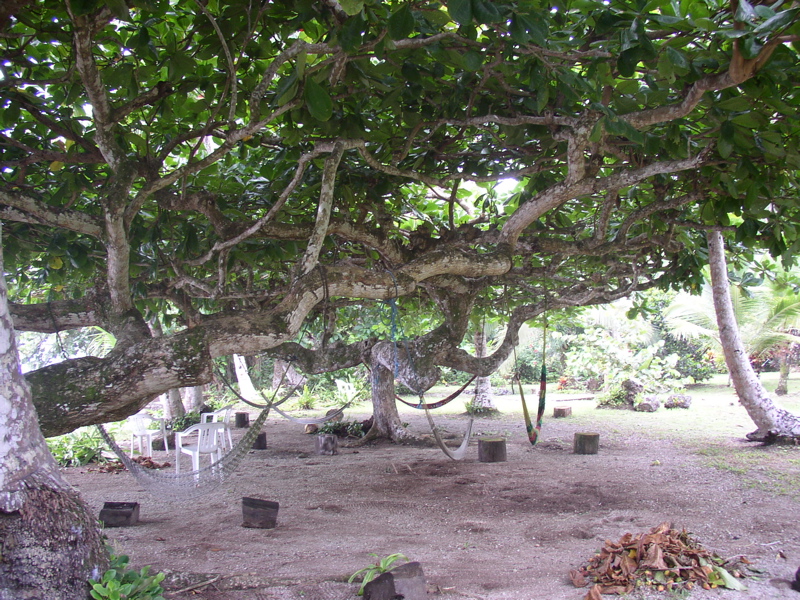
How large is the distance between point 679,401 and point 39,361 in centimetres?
1582

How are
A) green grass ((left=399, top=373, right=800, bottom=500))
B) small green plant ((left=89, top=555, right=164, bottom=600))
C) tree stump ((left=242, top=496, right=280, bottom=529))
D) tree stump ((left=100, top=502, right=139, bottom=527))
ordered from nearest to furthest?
small green plant ((left=89, top=555, right=164, bottom=600)) < tree stump ((left=242, top=496, right=280, bottom=529)) < tree stump ((left=100, top=502, right=139, bottom=527)) < green grass ((left=399, top=373, right=800, bottom=500))

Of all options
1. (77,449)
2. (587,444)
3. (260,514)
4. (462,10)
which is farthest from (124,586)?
(77,449)

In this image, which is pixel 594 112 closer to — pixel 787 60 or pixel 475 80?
pixel 475 80

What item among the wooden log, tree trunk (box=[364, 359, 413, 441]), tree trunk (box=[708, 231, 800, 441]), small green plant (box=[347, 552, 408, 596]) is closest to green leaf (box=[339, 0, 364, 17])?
small green plant (box=[347, 552, 408, 596])

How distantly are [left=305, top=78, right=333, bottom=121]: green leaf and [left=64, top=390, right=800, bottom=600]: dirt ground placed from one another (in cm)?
217

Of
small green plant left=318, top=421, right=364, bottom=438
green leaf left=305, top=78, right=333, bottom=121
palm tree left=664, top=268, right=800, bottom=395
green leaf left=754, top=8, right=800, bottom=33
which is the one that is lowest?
small green plant left=318, top=421, right=364, bottom=438

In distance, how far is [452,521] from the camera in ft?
13.3

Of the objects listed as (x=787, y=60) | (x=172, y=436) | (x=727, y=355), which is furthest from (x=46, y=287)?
(x=727, y=355)

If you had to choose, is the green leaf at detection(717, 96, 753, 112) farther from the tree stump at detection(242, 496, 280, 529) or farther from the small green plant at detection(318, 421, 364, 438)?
the small green plant at detection(318, 421, 364, 438)

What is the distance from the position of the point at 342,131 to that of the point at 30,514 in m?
2.26

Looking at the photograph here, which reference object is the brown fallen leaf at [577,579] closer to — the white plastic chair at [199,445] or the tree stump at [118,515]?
the tree stump at [118,515]

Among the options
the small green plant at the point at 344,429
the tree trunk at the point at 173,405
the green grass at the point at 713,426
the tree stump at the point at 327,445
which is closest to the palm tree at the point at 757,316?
the green grass at the point at 713,426

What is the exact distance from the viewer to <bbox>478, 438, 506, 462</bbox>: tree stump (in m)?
6.34

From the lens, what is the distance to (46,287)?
7027 mm
